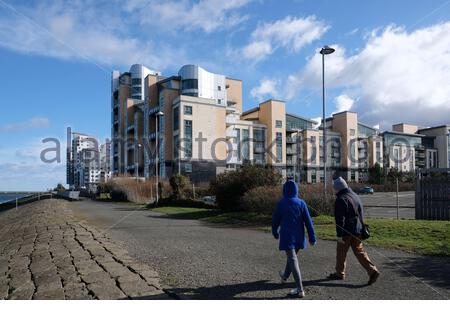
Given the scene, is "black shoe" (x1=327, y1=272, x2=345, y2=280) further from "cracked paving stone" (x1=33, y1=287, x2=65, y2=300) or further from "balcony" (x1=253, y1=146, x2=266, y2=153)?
"balcony" (x1=253, y1=146, x2=266, y2=153)

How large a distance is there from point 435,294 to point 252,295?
2.61 m

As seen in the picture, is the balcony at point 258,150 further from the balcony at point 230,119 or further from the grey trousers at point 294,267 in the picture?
the grey trousers at point 294,267

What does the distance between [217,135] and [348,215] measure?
2757 inches

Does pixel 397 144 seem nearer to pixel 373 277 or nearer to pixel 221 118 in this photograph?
pixel 221 118

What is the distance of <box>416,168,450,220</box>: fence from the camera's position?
1630 cm

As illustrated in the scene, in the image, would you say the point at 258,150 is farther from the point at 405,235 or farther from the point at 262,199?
the point at 405,235

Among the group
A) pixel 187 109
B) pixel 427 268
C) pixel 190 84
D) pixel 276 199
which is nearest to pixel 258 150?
pixel 187 109

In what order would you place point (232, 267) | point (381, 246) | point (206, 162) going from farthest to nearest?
1. point (206, 162)
2. point (381, 246)
3. point (232, 267)

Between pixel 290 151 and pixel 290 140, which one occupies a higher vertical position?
pixel 290 140

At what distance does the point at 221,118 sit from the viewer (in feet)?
253

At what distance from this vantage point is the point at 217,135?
76375 millimetres

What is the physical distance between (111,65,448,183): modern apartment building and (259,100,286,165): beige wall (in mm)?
208
